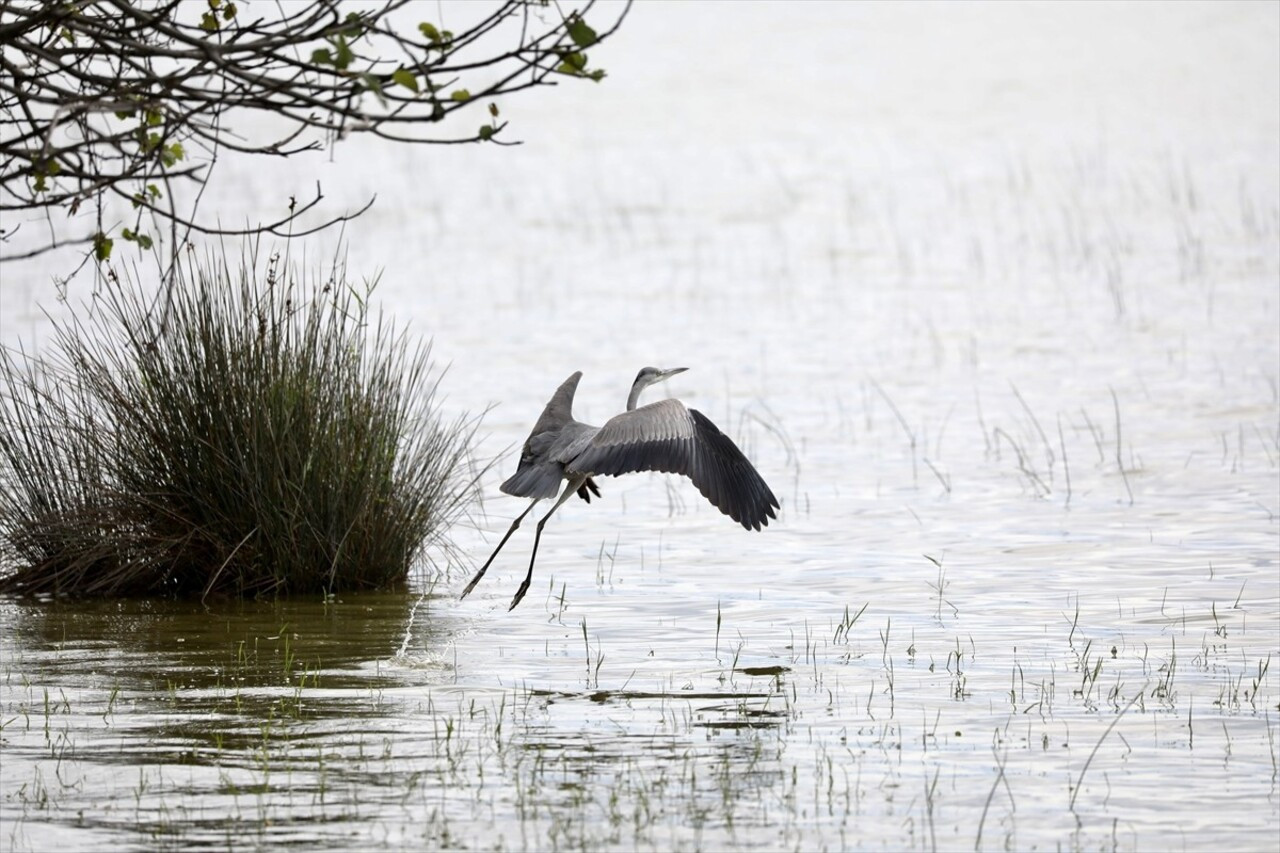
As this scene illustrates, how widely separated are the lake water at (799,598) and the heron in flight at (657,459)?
54cm

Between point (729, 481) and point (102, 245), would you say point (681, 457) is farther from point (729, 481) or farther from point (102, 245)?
point (102, 245)

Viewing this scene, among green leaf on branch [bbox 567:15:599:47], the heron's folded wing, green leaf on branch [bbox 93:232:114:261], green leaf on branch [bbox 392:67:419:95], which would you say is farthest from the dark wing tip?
green leaf on branch [bbox 392:67:419:95]

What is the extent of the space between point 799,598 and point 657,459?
3.68 feet

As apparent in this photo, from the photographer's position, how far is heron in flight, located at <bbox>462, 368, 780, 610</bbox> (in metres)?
7.41

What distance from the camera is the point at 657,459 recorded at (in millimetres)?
7477

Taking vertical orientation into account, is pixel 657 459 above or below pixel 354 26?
below

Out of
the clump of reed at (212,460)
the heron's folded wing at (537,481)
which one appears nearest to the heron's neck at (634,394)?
the heron's folded wing at (537,481)

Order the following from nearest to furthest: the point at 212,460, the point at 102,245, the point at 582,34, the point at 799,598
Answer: the point at 582,34 < the point at 102,245 < the point at 212,460 < the point at 799,598

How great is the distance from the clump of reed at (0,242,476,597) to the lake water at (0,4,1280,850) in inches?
10.3

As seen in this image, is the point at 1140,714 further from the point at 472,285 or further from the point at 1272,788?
the point at 472,285

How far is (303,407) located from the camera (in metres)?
7.91

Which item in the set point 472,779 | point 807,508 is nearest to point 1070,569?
point 807,508

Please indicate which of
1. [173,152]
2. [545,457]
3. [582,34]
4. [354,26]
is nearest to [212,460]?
[545,457]

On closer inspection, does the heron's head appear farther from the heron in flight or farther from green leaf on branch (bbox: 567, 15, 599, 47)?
green leaf on branch (bbox: 567, 15, 599, 47)
